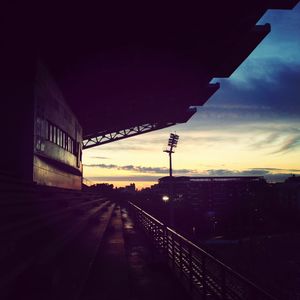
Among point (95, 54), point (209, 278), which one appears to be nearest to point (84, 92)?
point (95, 54)

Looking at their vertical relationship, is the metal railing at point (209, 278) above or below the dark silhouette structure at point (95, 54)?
below

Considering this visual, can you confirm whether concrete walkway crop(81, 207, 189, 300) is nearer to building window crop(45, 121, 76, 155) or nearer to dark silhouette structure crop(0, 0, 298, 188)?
dark silhouette structure crop(0, 0, 298, 188)

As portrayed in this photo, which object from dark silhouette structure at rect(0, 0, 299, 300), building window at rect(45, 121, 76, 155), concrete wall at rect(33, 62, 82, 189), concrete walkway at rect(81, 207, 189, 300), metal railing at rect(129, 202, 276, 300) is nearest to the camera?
metal railing at rect(129, 202, 276, 300)

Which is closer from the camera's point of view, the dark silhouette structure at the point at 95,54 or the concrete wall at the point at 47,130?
the dark silhouette structure at the point at 95,54

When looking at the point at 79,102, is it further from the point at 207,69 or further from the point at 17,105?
the point at 17,105

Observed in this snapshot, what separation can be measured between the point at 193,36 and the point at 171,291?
973cm

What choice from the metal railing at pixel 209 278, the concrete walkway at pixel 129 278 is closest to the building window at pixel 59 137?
the concrete walkway at pixel 129 278

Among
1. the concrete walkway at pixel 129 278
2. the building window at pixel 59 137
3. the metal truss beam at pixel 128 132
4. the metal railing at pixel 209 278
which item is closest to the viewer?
the metal railing at pixel 209 278

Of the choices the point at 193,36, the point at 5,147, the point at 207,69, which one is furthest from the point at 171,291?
the point at 207,69

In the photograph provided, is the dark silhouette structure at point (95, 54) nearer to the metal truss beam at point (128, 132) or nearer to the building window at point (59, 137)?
the building window at point (59, 137)

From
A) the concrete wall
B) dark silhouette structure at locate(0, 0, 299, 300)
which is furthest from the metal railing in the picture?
the concrete wall

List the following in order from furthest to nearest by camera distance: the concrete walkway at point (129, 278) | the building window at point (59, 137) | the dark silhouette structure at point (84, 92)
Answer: the building window at point (59, 137), the concrete walkway at point (129, 278), the dark silhouette structure at point (84, 92)

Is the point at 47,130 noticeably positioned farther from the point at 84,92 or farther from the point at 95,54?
the point at 84,92

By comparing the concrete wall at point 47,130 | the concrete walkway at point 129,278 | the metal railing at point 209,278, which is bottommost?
the concrete walkway at point 129,278
